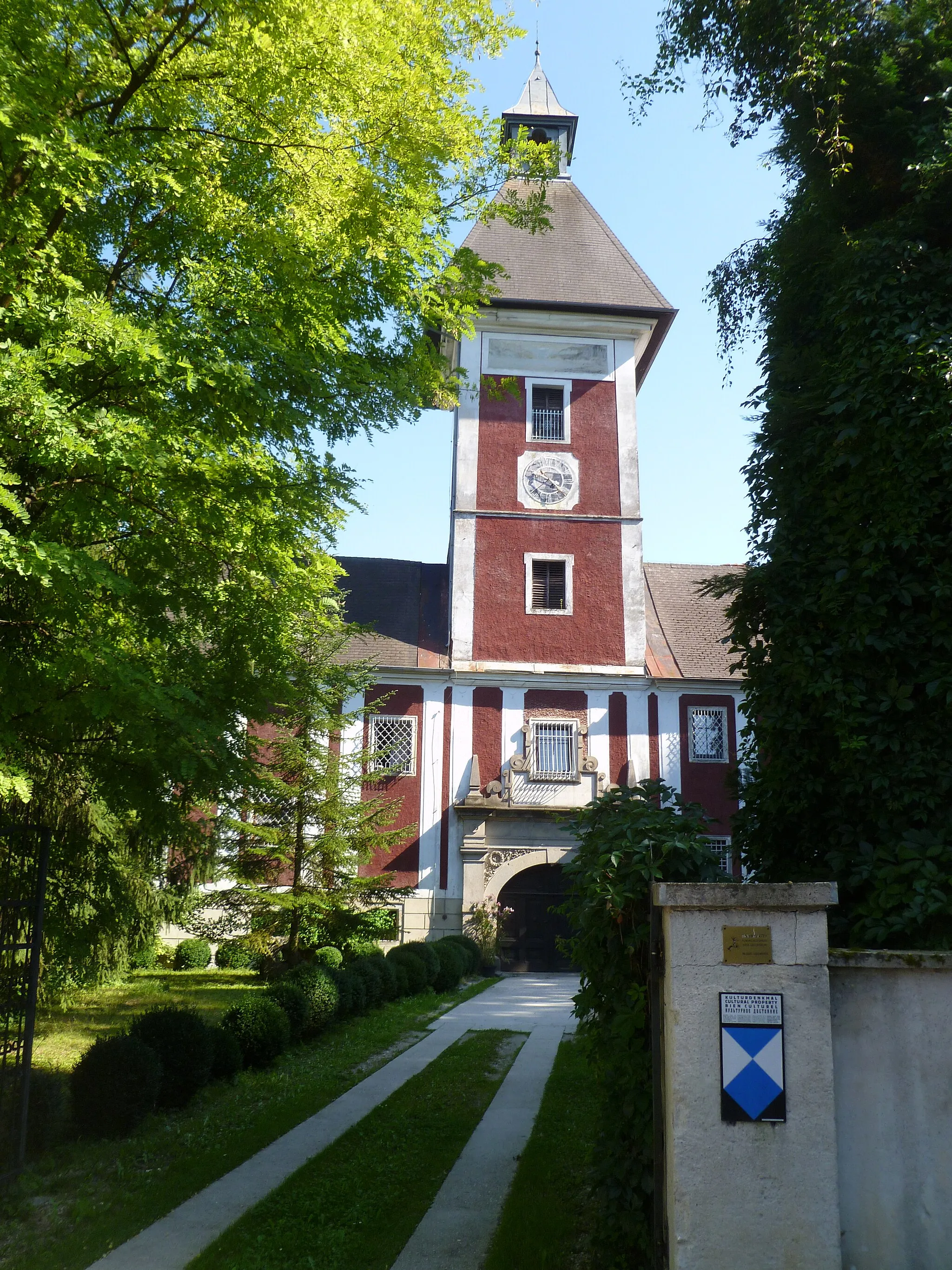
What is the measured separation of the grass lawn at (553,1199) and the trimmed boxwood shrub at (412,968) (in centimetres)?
775

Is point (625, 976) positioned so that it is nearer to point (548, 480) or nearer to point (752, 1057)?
point (752, 1057)

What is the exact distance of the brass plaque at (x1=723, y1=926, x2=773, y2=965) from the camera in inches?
171

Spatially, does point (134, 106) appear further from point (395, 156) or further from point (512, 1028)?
point (512, 1028)

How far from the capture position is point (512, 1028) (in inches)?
539

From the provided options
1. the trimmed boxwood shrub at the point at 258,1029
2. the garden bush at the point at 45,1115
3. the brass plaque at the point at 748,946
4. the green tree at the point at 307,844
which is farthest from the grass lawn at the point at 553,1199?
the green tree at the point at 307,844

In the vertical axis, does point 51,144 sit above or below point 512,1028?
above

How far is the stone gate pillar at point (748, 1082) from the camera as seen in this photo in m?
4.14

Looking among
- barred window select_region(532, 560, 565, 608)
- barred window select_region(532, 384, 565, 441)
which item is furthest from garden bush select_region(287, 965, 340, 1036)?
barred window select_region(532, 384, 565, 441)

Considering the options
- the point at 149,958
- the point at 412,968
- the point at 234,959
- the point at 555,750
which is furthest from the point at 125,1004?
the point at 555,750

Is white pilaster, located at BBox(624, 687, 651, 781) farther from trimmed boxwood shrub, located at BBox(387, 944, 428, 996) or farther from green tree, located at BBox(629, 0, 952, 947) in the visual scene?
green tree, located at BBox(629, 0, 952, 947)

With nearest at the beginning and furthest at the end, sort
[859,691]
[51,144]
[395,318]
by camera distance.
Answer: [51,144] → [859,691] → [395,318]

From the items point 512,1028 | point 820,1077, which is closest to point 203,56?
point 820,1077

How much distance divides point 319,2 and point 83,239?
2.45 metres

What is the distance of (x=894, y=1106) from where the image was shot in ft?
14.2
